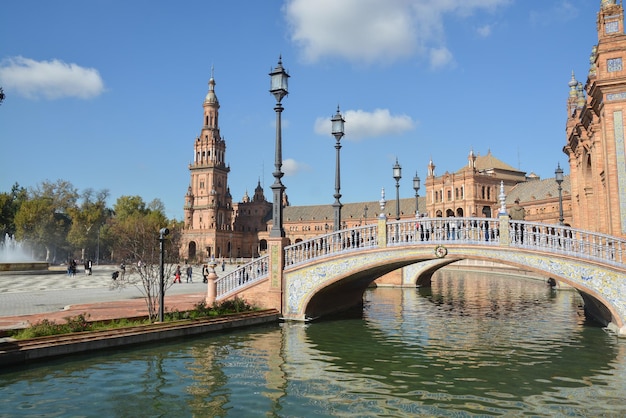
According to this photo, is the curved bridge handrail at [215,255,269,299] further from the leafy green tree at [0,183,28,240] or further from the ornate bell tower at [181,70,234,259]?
the ornate bell tower at [181,70,234,259]

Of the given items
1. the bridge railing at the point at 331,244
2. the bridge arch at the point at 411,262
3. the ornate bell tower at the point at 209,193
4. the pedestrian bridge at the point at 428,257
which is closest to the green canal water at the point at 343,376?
the bridge arch at the point at 411,262

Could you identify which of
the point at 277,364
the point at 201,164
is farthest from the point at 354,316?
the point at 201,164

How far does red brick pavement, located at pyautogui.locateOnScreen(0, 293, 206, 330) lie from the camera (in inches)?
646

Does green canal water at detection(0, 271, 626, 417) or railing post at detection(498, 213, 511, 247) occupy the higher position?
railing post at detection(498, 213, 511, 247)

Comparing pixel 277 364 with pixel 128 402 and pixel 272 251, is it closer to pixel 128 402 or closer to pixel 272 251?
pixel 128 402

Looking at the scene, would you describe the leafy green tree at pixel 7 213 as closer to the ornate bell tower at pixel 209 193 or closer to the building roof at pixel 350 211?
the ornate bell tower at pixel 209 193

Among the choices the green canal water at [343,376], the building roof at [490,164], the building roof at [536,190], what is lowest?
the green canal water at [343,376]

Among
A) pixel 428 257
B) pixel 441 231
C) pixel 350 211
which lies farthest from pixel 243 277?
pixel 350 211

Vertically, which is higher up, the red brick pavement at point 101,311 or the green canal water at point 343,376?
the red brick pavement at point 101,311

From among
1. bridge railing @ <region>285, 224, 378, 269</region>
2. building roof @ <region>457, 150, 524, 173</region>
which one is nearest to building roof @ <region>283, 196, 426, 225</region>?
building roof @ <region>457, 150, 524, 173</region>

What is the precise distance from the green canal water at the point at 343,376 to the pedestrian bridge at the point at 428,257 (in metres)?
1.46

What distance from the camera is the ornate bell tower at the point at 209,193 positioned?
12544 cm

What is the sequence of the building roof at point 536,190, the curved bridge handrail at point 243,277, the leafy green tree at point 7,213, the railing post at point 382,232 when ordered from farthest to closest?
the building roof at point 536,190 → the leafy green tree at point 7,213 → the curved bridge handrail at point 243,277 → the railing post at point 382,232

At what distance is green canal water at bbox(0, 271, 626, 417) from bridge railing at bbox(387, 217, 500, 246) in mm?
3480
